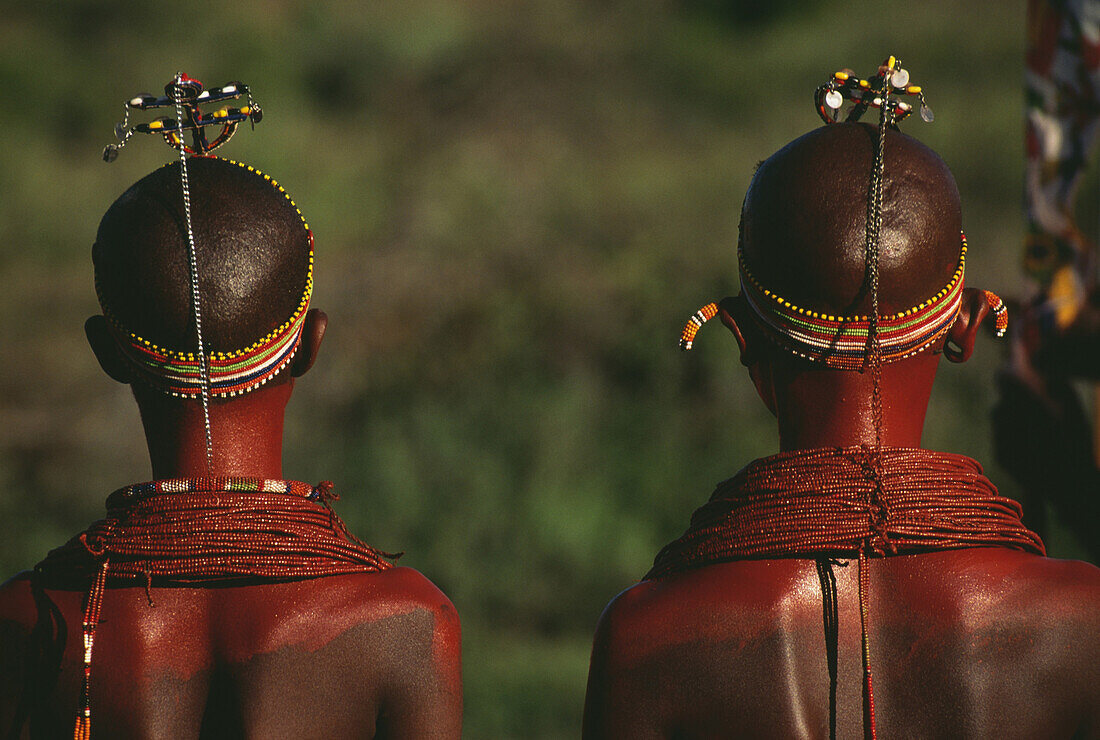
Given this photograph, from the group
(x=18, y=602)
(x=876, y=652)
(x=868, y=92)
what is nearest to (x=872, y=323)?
(x=868, y=92)

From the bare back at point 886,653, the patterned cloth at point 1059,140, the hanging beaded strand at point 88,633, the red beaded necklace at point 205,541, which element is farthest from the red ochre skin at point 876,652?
the patterned cloth at point 1059,140

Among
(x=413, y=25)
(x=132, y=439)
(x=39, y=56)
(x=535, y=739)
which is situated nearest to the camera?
(x=535, y=739)

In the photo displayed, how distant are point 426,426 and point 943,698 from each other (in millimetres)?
10251

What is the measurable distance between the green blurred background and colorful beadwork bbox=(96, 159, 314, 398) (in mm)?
8220

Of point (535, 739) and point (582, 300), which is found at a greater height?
point (582, 300)

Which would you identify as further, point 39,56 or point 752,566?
point 39,56

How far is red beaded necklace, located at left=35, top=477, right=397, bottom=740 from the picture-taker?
3.13m

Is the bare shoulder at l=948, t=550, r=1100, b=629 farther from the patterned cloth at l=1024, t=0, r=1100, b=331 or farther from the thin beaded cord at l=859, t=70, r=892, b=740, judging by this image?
the patterned cloth at l=1024, t=0, r=1100, b=331

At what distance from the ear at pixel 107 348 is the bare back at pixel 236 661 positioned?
514mm

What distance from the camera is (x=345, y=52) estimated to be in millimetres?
16141

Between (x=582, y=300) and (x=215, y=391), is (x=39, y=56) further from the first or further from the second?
(x=215, y=391)

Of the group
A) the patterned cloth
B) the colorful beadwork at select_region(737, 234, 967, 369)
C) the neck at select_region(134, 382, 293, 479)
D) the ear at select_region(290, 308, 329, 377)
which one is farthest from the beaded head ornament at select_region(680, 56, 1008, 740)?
the patterned cloth

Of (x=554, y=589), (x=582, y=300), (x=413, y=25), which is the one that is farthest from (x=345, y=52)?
(x=554, y=589)

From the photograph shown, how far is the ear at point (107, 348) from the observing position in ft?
11.0
